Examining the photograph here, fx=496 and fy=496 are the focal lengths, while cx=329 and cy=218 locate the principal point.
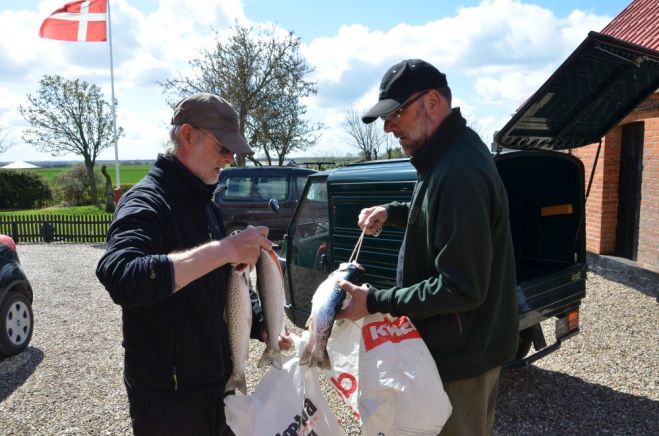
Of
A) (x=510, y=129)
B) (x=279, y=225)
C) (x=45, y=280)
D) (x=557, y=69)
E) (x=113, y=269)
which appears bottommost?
(x=45, y=280)

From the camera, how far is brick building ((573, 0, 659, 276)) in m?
7.59

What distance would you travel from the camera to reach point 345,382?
89.8 inches

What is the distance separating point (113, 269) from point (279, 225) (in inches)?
381

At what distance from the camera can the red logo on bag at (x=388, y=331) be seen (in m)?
2.05

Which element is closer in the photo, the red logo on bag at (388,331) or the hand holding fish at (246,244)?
the hand holding fish at (246,244)

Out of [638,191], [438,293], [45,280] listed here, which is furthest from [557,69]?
[45,280]

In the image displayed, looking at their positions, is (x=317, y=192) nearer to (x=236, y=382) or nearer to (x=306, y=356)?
(x=306, y=356)

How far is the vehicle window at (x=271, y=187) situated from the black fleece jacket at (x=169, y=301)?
940cm

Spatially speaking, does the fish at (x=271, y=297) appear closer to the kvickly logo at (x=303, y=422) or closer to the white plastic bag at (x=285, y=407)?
the white plastic bag at (x=285, y=407)

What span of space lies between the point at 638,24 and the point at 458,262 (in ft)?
32.7

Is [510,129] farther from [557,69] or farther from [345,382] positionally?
[345,382]

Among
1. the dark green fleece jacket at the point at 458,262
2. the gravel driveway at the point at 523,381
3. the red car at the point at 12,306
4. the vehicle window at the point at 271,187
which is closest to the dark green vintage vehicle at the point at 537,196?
the gravel driveway at the point at 523,381

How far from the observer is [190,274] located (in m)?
1.67

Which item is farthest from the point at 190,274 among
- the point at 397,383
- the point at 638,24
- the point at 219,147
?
the point at 638,24
